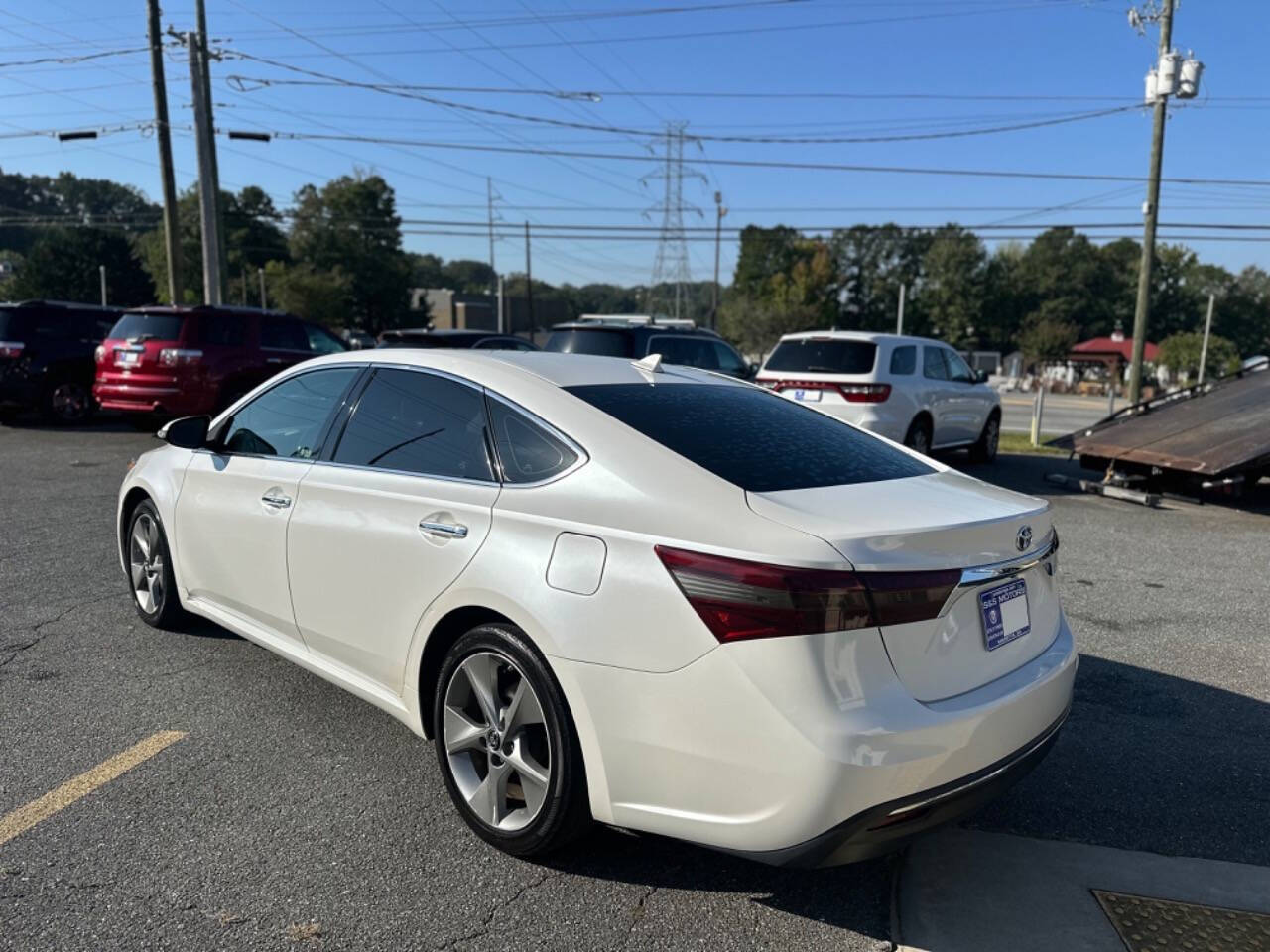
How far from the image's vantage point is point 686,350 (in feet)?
40.6

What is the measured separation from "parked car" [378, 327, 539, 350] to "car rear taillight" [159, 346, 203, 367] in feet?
8.09

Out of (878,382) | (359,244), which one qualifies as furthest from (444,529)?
(359,244)

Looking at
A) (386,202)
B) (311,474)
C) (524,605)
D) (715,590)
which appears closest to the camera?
(715,590)

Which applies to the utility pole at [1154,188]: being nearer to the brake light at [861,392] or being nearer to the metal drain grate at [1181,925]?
the brake light at [861,392]

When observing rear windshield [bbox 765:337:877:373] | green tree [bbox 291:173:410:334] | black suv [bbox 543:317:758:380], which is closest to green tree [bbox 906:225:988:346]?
green tree [bbox 291:173:410:334]

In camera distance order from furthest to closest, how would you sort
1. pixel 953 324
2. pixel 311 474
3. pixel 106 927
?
pixel 953 324
pixel 311 474
pixel 106 927

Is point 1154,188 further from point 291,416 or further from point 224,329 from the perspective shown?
point 291,416

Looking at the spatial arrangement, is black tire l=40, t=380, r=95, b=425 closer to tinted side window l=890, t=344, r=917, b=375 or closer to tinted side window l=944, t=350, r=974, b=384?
tinted side window l=890, t=344, r=917, b=375

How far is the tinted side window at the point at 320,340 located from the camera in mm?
13484

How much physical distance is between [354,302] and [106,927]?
7999cm

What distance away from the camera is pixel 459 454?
10.6ft

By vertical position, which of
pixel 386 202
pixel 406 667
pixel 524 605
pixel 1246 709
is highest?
pixel 386 202

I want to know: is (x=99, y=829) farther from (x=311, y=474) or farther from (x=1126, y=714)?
(x=1126, y=714)

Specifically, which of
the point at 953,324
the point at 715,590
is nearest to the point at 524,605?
the point at 715,590
